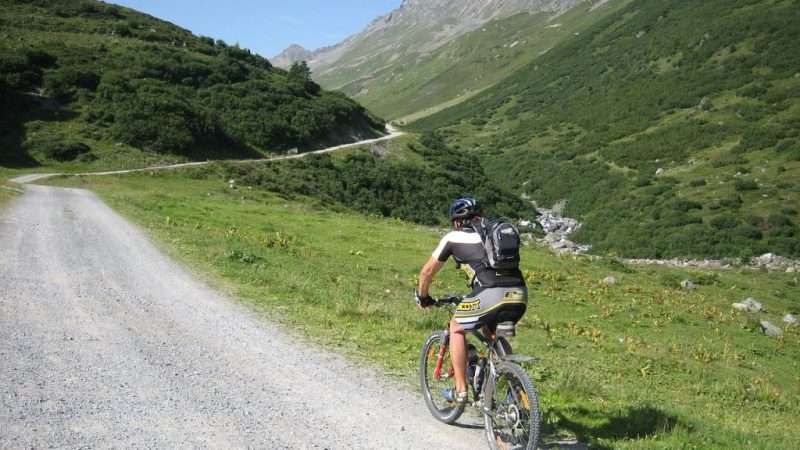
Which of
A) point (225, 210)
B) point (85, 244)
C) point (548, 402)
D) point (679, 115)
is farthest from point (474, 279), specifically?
point (679, 115)

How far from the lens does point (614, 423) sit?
725 cm

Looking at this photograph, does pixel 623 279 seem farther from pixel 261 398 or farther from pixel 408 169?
pixel 408 169

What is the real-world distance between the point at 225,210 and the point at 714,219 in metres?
49.9

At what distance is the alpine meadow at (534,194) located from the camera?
38.0 feet

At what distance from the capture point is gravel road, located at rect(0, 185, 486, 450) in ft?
20.6

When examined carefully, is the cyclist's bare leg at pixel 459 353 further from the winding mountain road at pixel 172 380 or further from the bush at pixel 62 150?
the bush at pixel 62 150

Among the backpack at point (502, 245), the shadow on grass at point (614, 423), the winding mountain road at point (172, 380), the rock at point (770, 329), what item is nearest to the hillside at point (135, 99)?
the winding mountain road at point (172, 380)

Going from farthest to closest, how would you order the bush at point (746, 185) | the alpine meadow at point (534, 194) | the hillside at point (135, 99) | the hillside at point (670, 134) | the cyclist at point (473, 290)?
the bush at point (746, 185), the hillside at point (670, 134), the hillside at point (135, 99), the alpine meadow at point (534, 194), the cyclist at point (473, 290)

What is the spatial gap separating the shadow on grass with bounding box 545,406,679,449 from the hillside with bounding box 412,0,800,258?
162 ft

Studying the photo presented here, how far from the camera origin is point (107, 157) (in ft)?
152

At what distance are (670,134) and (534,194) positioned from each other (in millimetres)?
23709

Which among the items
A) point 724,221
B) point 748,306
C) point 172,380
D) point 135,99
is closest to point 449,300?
point 172,380

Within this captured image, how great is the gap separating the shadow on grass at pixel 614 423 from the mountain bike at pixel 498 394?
1234 mm

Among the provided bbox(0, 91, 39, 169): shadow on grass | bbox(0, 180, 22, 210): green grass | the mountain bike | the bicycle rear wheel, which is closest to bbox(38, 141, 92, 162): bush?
bbox(0, 91, 39, 169): shadow on grass
